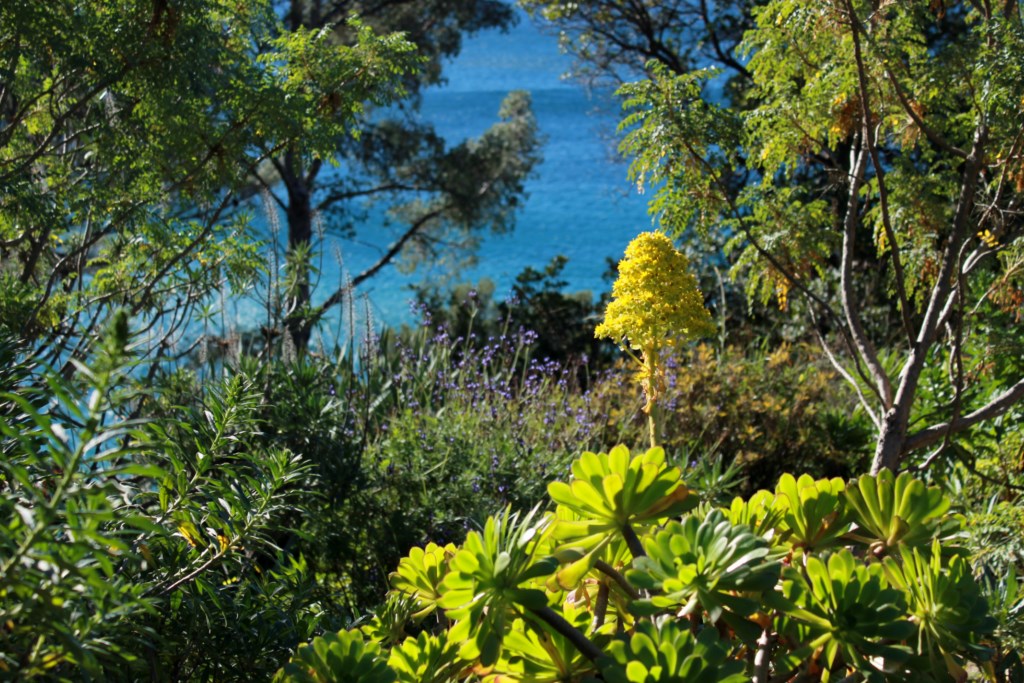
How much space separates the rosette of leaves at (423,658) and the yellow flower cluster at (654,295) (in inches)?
47.0

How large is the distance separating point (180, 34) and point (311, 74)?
667 millimetres

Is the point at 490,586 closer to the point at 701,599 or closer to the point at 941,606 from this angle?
the point at 701,599

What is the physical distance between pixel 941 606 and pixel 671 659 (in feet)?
1.48

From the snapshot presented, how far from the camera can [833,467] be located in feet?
17.7

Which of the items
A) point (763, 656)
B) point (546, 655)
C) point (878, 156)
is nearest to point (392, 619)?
point (546, 655)

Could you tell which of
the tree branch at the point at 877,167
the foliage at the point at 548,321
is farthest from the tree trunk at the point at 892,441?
the foliage at the point at 548,321

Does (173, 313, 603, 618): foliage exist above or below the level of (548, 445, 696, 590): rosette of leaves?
below

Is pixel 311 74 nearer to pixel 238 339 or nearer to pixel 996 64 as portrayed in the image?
pixel 238 339

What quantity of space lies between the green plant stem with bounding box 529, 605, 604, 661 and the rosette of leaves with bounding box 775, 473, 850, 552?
375 millimetres

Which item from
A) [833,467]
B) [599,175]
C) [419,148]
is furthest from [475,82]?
[833,467]

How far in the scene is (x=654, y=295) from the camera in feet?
7.77

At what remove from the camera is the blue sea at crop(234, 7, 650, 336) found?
2388cm

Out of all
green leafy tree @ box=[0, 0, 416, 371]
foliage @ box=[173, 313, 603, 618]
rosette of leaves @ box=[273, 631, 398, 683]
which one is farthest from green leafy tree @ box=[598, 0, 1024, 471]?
rosette of leaves @ box=[273, 631, 398, 683]

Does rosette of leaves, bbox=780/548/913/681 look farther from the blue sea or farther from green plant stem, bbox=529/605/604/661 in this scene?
the blue sea
